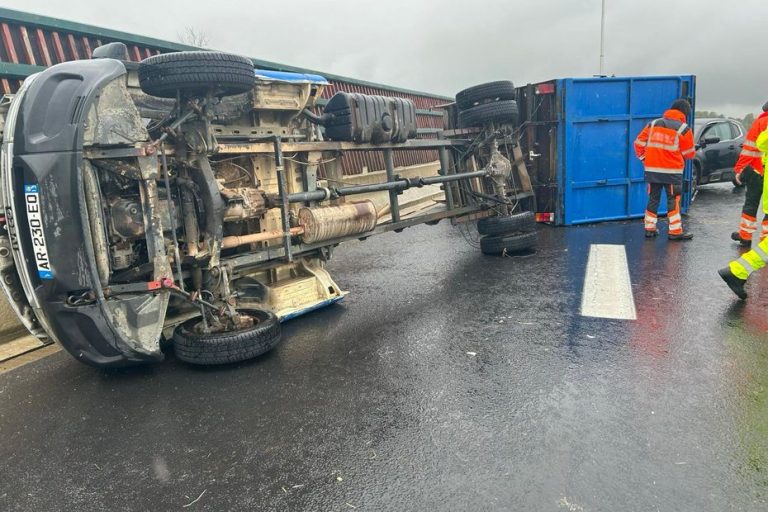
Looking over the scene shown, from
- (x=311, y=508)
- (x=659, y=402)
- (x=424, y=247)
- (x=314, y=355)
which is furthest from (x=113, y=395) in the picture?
(x=424, y=247)

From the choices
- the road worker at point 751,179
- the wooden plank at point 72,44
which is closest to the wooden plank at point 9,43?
the wooden plank at point 72,44

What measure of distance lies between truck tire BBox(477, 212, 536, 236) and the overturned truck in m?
1.87

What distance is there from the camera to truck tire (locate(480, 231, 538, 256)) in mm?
6352

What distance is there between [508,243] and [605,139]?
9.72 feet

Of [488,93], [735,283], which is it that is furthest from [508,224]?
[735,283]

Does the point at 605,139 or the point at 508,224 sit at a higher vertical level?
the point at 605,139

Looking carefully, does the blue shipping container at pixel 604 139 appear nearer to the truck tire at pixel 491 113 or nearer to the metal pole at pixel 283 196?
the truck tire at pixel 491 113

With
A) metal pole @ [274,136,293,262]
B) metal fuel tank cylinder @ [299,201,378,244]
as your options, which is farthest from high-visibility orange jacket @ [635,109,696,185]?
metal pole @ [274,136,293,262]

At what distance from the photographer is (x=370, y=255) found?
7223mm

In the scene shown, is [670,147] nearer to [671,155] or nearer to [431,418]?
[671,155]

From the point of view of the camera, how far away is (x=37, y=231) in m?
2.93

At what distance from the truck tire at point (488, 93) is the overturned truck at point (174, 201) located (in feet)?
5.63

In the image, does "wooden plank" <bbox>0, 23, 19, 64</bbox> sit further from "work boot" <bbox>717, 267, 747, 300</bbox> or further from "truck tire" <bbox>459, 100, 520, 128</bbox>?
"work boot" <bbox>717, 267, 747, 300</bbox>

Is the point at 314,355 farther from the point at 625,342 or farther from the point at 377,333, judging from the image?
the point at 625,342
